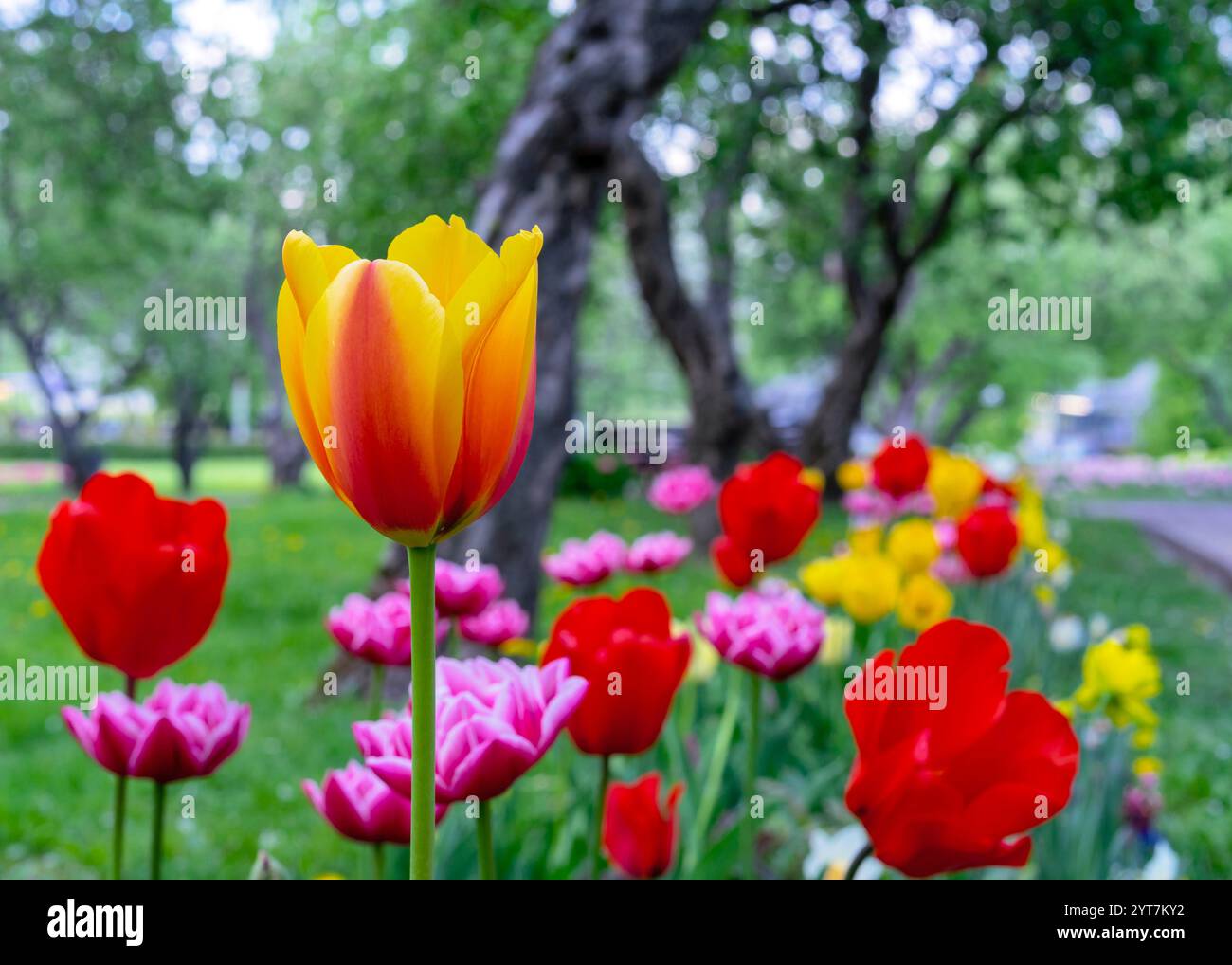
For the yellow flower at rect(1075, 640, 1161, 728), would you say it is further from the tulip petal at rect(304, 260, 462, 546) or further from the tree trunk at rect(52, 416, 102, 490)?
the tree trunk at rect(52, 416, 102, 490)

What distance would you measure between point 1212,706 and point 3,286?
16056 millimetres

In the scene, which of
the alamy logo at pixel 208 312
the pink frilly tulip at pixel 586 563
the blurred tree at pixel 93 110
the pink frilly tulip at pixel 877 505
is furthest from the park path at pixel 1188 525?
the blurred tree at pixel 93 110

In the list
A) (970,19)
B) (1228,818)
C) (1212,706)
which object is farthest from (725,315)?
(1228,818)

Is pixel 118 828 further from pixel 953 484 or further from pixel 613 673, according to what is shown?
pixel 953 484

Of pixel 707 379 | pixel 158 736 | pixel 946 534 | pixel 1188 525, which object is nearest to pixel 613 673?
pixel 158 736

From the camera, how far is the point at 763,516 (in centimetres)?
148

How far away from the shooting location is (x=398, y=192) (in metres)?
10.3

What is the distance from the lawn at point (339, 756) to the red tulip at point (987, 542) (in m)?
0.48

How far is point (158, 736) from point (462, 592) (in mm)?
475

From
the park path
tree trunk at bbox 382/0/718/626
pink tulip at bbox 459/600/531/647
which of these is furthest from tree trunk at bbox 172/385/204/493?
pink tulip at bbox 459/600/531/647

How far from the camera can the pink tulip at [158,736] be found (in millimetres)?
734

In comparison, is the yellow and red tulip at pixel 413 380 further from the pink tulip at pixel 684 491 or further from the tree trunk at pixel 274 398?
the tree trunk at pixel 274 398
